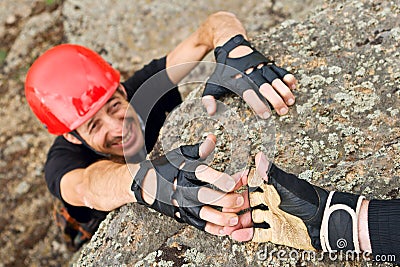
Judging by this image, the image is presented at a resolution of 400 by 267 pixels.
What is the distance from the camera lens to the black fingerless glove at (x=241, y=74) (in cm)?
296

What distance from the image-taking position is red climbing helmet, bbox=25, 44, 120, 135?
391 centimetres

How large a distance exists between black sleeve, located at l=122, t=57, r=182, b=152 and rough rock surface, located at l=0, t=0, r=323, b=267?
1.32m

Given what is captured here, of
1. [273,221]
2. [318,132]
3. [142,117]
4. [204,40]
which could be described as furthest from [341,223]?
[142,117]

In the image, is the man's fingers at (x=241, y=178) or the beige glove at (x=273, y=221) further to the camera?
the man's fingers at (x=241, y=178)

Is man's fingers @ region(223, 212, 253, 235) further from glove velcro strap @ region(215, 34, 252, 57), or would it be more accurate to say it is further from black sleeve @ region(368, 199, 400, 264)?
glove velcro strap @ region(215, 34, 252, 57)

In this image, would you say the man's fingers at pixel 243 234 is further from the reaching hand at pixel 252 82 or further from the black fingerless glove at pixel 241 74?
the black fingerless glove at pixel 241 74

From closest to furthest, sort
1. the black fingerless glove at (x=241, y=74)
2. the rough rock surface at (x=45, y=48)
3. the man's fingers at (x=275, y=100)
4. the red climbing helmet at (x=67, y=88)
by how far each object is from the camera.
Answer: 1. the man's fingers at (x=275, y=100)
2. the black fingerless glove at (x=241, y=74)
3. the red climbing helmet at (x=67, y=88)
4. the rough rock surface at (x=45, y=48)

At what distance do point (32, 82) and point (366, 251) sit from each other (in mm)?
2982

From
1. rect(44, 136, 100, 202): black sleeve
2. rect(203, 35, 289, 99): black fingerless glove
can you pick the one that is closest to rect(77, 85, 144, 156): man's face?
rect(44, 136, 100, 202): black sleeve

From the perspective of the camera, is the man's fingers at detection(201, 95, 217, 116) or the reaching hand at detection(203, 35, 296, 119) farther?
the man's fingers at detection(201, 95, 217, 116)

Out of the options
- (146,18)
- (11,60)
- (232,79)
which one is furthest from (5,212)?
(232,79)

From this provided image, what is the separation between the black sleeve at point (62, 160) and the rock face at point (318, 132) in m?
1.20

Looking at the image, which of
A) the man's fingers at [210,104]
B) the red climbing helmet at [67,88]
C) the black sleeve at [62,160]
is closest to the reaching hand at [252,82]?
the man's fingers at [210,104]

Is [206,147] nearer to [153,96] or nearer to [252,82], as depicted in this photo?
[252,82]
